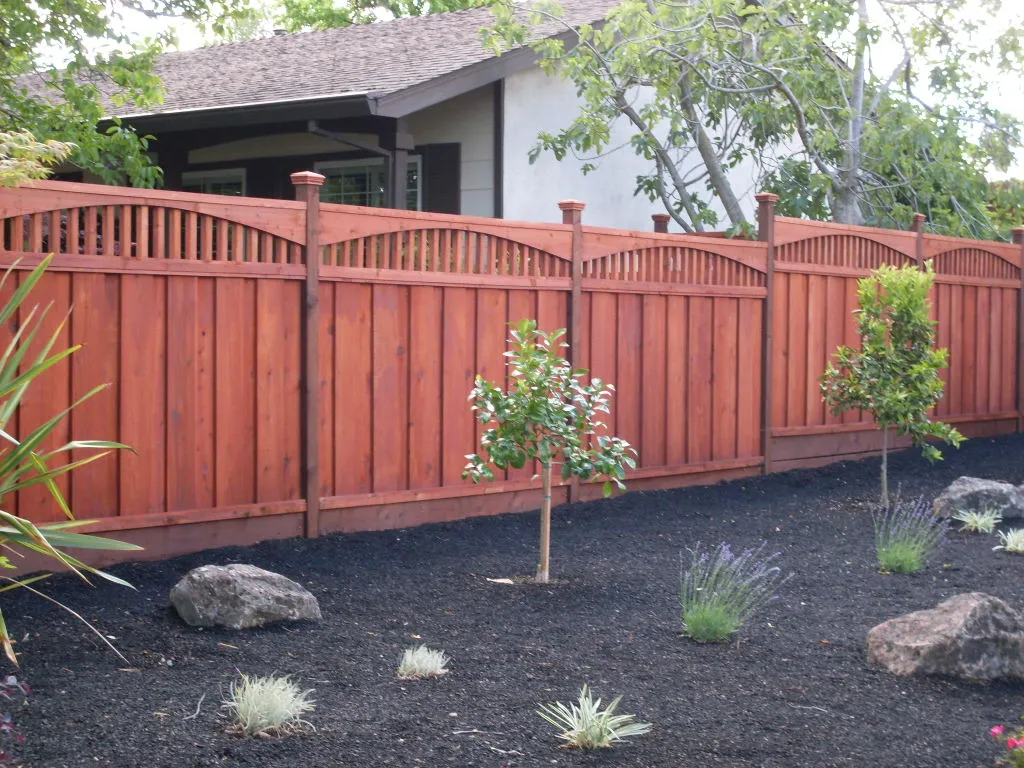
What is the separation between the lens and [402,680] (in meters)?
4.13

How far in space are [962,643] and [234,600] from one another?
276 centimetres

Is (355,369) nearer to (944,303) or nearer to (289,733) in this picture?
(289,733)

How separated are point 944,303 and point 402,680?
8.07m

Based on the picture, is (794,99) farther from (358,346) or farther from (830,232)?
(358,346)

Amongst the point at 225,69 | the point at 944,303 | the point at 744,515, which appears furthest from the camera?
the point at 225,69


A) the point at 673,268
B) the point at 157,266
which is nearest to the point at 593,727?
the point at 157,266

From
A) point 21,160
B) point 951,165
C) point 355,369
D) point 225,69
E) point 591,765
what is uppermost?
point 225,69

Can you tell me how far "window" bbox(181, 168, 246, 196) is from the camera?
1299 centimetres

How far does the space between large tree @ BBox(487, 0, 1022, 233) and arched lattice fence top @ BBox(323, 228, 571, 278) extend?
3.62 metres

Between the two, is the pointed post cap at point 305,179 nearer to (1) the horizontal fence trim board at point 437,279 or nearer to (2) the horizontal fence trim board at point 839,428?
(1) the horizontal fence trim board at point 437,279

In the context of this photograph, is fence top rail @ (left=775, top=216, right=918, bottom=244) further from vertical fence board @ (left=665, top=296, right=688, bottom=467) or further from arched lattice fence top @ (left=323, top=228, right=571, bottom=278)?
arched lattice fence top @ (left=323, top=228, right=571, bottom=278)

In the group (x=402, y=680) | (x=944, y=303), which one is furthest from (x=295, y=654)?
(x=944, y=303)

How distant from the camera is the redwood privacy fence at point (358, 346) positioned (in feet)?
18.1

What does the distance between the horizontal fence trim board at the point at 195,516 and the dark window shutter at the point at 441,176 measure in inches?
228
